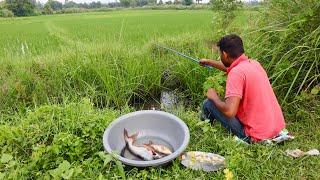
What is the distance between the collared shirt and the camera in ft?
9.66

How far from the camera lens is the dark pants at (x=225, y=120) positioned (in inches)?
126

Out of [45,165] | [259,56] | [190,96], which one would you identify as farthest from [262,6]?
[45,165]

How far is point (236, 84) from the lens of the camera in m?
2.92

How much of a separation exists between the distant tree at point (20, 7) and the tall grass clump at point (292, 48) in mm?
35409

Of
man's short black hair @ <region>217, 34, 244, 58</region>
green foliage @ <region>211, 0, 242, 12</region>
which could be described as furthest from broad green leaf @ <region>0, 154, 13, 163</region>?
green foliage @ <region>211, 0, 242, 12</region>

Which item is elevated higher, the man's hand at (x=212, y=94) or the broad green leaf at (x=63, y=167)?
the man's hand at (x=212, y=94)

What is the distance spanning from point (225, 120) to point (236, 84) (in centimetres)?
47

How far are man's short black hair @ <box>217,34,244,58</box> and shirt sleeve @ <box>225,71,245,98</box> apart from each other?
193mm

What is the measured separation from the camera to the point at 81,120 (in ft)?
10.5

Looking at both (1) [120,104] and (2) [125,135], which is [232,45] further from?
(1) [120,104]

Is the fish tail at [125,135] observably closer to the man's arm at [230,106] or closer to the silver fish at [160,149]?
the silver fish at [160,149]

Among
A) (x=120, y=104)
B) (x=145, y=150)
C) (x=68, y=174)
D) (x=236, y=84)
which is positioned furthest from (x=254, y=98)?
(x=120, y=104)

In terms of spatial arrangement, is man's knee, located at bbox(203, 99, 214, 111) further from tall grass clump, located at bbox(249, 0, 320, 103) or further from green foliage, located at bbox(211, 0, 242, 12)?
green foliage, located at bbox(211, 0, 242, 12)

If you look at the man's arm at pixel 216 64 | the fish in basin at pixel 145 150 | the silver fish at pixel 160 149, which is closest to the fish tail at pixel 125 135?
the fish in basin at pixel 145 150
